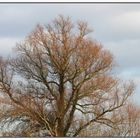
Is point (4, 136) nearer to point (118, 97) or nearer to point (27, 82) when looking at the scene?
point (27, 82)

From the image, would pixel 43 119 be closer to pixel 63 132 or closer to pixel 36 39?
pixel 63 132

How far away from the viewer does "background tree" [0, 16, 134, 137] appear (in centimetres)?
612

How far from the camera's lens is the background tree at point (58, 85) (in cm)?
A: 612

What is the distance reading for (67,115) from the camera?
6.18 m

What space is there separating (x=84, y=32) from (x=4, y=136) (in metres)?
1.23

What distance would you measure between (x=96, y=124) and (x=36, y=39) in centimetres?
100

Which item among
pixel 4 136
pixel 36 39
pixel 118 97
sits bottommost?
pixel 4 136

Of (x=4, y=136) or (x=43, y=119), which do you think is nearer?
(x=4, y=136)

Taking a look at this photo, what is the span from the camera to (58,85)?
20.2ft

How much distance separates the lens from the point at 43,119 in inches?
248

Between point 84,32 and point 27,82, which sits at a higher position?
point 84,32

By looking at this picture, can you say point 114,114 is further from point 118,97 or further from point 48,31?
point 48,31

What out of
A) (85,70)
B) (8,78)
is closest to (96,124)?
(85,70)

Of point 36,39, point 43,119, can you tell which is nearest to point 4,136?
point 43,119
